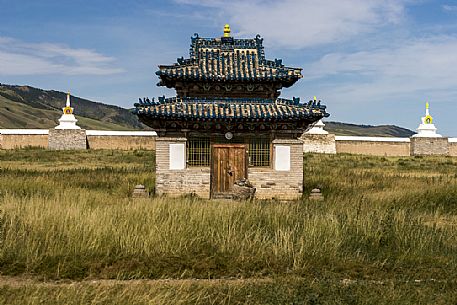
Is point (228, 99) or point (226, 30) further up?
point (226, 30)

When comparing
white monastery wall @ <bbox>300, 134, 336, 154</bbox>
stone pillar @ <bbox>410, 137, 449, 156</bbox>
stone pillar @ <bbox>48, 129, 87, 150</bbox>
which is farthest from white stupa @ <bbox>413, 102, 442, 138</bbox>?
stone pillar @ <bbox>48, 129, 87, 150</bbox>

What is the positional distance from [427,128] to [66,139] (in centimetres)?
3859

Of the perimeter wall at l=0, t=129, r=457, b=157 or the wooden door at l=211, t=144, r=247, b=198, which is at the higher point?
the perimeter wall at l=0, t=129, r=457, b=157

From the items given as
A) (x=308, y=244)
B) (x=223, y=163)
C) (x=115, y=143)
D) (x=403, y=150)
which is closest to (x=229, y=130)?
(x=223, y=163)

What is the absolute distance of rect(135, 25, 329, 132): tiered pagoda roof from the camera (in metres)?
17.6

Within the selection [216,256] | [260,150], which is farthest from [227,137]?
[216,256]

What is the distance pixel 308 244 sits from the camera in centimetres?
954

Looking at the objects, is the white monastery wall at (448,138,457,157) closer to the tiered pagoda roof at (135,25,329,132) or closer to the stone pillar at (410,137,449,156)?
the stone pillar at (410,137,449,156)

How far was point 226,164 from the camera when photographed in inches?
724

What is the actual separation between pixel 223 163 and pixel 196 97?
2680 mm

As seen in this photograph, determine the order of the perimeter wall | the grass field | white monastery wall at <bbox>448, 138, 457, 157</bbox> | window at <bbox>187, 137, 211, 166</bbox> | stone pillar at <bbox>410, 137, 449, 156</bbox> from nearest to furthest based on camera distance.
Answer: the grass field → window at <bbox>187, 137, 211, 166</bbox> → the perimeter wall → stone pillar at <bbox>410, 137, 449, 156</bbox> → white monastery wall at <bbox>448, 138, 457, 157</bbox>

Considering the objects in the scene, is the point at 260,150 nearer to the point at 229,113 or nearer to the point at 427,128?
the point at 229,113

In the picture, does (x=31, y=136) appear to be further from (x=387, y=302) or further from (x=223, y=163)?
(x=387, y=302)

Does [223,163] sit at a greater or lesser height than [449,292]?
greater
